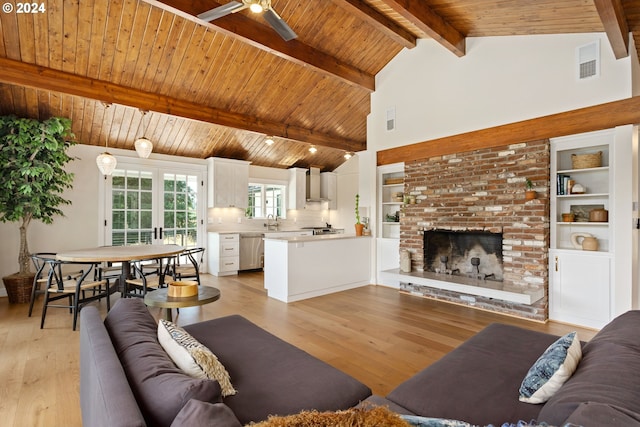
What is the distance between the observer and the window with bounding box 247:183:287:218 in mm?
8133

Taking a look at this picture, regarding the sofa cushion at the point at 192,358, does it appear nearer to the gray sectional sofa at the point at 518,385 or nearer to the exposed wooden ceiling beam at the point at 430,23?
the gray sectional sofa at the point at 518,385

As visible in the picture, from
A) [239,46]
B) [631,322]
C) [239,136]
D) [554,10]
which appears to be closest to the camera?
[631,322]

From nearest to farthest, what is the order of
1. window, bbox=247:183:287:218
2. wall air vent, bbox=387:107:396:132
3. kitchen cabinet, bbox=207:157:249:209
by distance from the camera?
wall air vent, bbox=387:107:396:132, kitchen cabinet, bbox=207:157:249:209, window, bbox=247:183:287:218

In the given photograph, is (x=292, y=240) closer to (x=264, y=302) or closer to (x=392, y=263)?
(x=264, y=302)

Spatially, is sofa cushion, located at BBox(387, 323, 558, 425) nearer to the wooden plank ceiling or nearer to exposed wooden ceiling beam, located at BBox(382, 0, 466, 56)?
the wooden plank ceiling

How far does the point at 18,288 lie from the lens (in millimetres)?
4504

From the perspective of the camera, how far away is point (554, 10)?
335 cm

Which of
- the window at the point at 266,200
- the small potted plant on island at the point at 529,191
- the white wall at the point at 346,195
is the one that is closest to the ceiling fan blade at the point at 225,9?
the small potted plant on island at the point at 529,191

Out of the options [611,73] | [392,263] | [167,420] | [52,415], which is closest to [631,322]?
[167,420]

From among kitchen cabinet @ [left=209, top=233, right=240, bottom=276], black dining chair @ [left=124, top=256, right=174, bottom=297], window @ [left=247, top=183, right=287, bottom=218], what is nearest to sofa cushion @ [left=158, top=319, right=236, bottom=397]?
black dining chair @ [left=124, top=256, right=174, bottom=297]

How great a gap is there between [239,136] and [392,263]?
396 cm

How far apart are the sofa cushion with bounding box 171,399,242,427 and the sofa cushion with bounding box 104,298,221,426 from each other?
0.43 feet

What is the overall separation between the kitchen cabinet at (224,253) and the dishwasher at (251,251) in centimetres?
13

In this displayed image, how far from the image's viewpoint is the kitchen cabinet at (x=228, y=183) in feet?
Result: 22.9
